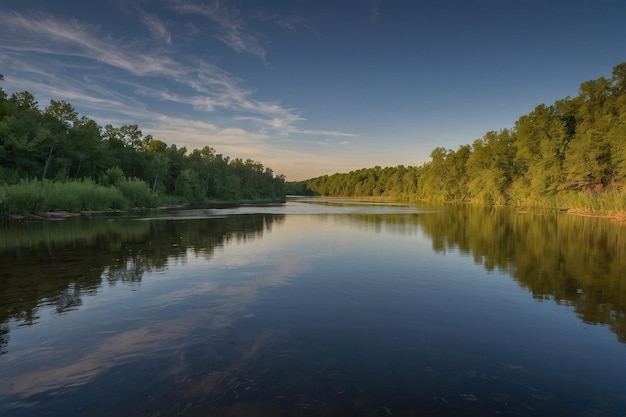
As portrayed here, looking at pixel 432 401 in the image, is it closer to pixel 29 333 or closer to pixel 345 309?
pixel 345 309

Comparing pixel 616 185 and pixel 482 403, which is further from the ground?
pixel 616 185

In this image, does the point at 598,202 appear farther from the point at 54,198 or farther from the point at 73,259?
the point at 54,198

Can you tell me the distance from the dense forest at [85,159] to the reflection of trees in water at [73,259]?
18.2 meters

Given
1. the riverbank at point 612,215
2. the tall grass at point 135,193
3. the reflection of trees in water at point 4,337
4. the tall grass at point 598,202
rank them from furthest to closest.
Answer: the tall grass at point 135,193 < the tall grass at point 598,202 < the riverbank at point 612,215 < the reflection of trees in water at point 4,337

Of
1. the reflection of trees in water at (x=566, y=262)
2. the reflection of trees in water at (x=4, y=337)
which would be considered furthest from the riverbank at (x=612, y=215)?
the reflection of trees in water at (x=4, y=337)

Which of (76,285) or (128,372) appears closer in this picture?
(128,372)

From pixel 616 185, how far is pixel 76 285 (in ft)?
236

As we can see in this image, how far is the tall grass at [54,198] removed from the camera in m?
36.3

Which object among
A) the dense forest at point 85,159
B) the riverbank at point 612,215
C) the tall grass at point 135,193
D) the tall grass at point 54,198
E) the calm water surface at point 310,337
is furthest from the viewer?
the tall grass at point 135,193

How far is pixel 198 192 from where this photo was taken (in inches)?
4080

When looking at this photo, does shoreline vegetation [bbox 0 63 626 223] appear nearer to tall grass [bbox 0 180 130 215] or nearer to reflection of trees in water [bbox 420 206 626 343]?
tall grass [bbox 0 180 130 215]

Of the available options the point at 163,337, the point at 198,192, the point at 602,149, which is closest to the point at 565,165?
the point at 602,149

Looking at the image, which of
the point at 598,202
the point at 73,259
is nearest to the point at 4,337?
the point at 73,259

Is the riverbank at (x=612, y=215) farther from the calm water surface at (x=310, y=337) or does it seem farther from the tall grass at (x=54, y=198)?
the tall grass at (x=54, y=198)
